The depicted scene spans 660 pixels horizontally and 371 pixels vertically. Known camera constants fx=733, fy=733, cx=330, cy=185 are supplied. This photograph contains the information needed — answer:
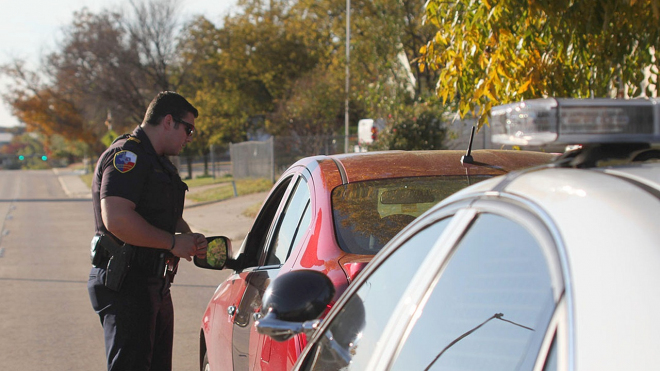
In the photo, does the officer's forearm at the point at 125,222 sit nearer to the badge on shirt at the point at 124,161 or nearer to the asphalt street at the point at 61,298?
the badge on shirt at the point at 124,161

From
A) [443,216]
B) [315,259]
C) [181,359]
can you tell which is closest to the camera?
[443,216]

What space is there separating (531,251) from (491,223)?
0.15 metres

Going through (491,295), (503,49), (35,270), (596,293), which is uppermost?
(503,49)

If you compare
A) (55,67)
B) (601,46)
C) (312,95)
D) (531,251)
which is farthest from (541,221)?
(55,67)

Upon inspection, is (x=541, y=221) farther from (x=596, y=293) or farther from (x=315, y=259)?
(x=315, y=259)

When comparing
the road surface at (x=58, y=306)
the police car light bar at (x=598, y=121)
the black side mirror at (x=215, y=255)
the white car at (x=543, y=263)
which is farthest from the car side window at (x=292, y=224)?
the road surface at (x=58, y=306)

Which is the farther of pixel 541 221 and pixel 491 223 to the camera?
pixel 491 223

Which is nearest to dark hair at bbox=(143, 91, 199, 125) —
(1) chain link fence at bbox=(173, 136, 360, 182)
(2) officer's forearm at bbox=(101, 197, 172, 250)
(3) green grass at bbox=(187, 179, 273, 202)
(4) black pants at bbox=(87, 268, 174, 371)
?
(2) officer's forearm at bbox=(101, 197, 172, 250)

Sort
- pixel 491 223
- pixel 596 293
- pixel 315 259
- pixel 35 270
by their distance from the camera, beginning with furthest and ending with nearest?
pixel 35 270 < pixel 315 259 < pixel 491 223 < pixel 596 293

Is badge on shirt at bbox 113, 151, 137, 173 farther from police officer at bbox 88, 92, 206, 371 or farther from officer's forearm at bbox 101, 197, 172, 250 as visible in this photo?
officer's forearm at bbox 101, 197, 172, 250

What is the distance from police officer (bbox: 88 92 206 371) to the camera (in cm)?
365

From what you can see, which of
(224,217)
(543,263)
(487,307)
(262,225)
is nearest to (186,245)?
(262,225)

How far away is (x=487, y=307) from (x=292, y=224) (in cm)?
208

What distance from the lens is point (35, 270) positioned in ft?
36.9
